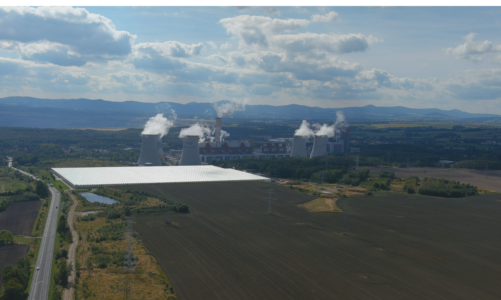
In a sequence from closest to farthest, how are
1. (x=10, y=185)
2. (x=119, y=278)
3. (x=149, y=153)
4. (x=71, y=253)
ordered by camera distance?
(x=119, y=278) < (x=71, y=253) < (x=10, y=185) < (x=149, y=153)

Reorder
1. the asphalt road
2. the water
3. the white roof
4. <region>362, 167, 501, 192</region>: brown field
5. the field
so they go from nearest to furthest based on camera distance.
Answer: the asphalt road < the field < the water < the white roof < <region>362, 167, 501, 192</region>: brown field

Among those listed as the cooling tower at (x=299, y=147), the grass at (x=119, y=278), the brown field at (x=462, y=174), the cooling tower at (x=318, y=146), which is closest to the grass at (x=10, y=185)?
the grass at (x=119, y=278)

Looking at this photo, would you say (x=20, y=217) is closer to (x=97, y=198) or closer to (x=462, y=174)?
(x=97, y=198)

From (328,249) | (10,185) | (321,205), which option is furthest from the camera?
(10,185)

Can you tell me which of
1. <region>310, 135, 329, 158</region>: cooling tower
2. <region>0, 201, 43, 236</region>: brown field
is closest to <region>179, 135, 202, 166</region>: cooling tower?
<region>310, 135, 329, 158</region>: cooling tower

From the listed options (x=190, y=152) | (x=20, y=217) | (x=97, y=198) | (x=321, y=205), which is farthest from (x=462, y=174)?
(x=20, y=217)

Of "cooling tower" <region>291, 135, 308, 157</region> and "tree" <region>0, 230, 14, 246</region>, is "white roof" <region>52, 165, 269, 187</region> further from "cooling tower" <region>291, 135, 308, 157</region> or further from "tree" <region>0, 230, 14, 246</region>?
"cooling tower" <region>291, 135, 308, 157</region>

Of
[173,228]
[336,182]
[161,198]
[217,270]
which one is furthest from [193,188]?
[217,270]
